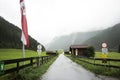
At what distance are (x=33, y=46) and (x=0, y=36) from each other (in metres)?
28.3

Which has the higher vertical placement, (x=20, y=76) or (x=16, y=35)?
(x=16, y=35)

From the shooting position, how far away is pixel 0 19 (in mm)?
172500

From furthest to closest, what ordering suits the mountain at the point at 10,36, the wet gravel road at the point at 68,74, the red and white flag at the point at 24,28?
the mountain at the point at 10,36 < the red and white flag at the point at 24,28 < the wet gravel road at the point at 68,74

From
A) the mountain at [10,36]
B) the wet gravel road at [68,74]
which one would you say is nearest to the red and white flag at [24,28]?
the wet gravel road at [68,74]

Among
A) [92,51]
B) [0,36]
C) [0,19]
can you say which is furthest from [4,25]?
[92,51]

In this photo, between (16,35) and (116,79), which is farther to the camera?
(16,35)

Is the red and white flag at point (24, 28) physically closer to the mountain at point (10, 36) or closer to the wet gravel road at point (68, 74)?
the wet gravel road at point (68, 74)

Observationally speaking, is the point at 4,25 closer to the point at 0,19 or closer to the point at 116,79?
the point at 0,19

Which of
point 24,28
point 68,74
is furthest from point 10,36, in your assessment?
point 24,28

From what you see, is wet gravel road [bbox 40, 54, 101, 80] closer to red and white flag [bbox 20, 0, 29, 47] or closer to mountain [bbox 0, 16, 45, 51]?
red and white flag [bbox 20, 0, 29, 47]

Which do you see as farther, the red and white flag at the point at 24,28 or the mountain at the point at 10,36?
the mountain at the point at 10,36

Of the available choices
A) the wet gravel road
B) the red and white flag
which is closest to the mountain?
the wet gravel road

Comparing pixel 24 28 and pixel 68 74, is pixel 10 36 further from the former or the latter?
pixel 24 28

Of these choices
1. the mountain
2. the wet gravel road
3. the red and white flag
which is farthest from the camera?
the mountain
